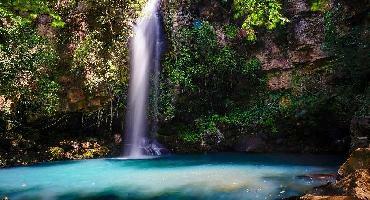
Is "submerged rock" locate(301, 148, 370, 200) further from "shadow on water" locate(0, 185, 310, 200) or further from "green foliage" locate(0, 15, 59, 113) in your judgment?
"green foliage" locate(0, 15, 59, 113)

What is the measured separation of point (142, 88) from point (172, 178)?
7.05m

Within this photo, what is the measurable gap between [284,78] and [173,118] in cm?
507

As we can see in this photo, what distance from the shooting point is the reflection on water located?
8.27 metres

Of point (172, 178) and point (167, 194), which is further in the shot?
point (172, 178)

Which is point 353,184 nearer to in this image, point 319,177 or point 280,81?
point 319,177

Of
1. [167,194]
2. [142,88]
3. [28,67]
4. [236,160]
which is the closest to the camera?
[167,194]

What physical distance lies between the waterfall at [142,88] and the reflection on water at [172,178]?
6.24ft

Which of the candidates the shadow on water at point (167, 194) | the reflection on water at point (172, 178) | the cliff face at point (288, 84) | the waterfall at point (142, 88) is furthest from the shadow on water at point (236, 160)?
the shadow on water at point (167, 194)

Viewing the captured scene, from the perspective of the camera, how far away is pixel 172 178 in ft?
33.3

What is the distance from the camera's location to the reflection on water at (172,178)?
27.1 feet

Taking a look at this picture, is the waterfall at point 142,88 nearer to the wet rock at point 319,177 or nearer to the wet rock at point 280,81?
the wet rock at point 280,81

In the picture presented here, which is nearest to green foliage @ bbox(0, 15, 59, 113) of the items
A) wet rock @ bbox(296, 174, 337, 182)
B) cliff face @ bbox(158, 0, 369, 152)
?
cliff face @ bbox(158, 0, 369, 152)

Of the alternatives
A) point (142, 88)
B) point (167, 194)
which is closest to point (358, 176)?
point (167, 194)

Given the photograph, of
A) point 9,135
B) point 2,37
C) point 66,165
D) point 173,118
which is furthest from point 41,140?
point 173,118
